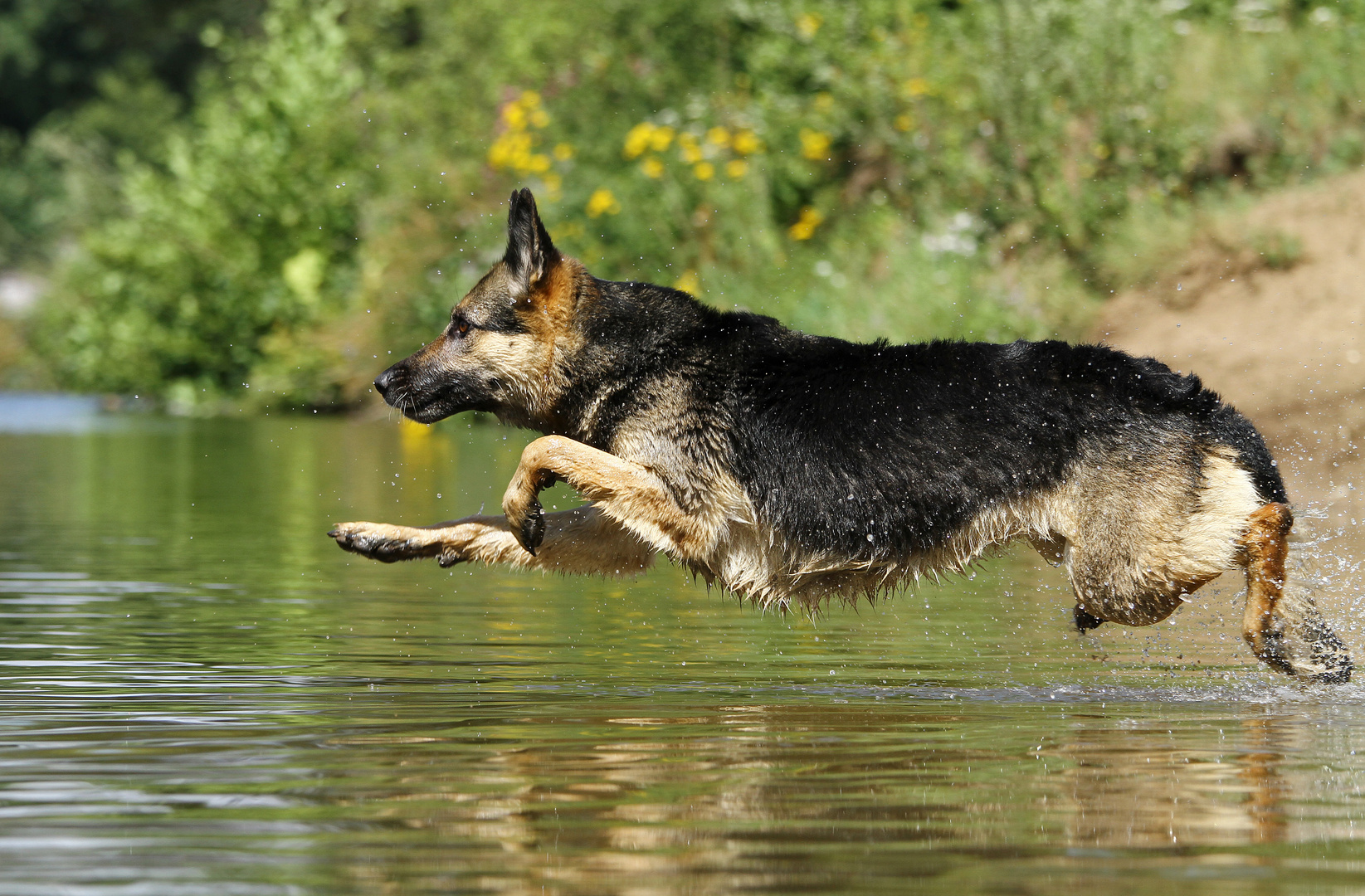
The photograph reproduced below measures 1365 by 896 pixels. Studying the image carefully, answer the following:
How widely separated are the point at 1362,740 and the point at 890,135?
13.5 m

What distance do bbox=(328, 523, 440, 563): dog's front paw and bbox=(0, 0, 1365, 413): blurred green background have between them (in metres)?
9.54

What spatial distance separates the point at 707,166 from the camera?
19.4 m

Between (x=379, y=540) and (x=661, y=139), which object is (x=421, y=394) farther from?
(x=661, y=139)

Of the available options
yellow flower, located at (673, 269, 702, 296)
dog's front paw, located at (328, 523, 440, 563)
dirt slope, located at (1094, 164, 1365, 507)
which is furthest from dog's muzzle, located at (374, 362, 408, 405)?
yellow flower, located at (673, 269, 702, 296)

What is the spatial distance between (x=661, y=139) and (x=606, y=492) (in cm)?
1415

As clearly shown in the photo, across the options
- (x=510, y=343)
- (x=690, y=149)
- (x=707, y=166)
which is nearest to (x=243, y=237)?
(x=690, y=149)

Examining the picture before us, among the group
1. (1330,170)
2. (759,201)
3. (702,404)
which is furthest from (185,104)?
(702,404)

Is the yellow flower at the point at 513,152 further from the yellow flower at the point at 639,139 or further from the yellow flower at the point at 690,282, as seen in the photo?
the yellow flower at the point at 690,282

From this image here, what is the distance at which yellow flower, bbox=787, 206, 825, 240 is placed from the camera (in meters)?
18.8

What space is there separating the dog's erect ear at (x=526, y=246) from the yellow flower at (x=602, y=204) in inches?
546

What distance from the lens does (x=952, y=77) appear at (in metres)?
18.0

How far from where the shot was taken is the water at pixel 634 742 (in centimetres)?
376

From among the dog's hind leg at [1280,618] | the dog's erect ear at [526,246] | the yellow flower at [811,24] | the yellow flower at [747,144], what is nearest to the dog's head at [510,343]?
the dog's erect ear at [526,246]

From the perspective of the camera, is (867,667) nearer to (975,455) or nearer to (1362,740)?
(975,455)
